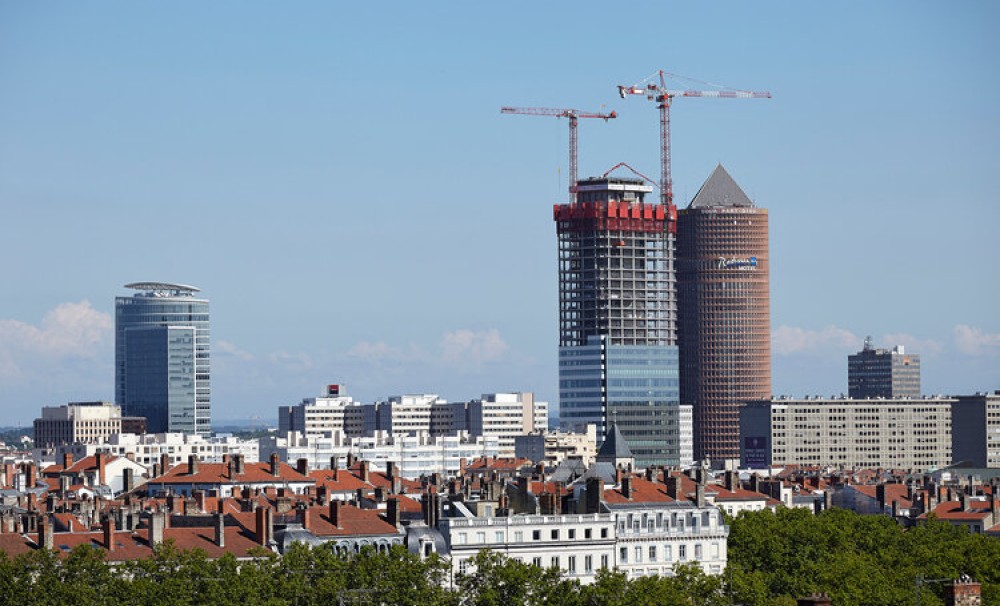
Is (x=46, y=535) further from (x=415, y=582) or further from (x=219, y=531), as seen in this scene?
(x=415, y=582)

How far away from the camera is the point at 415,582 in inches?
5448

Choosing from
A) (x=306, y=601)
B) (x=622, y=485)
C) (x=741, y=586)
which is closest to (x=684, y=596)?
(x=741, y=586)

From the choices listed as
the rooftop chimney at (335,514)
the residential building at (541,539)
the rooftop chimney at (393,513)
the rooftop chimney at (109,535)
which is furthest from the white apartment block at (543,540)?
the rooftop chimney at (109,535)

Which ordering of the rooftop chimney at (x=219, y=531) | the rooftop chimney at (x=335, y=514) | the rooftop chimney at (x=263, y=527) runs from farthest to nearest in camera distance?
the rooftop chimney at (x=335, y=514) → the rooftop chimney at (x=263, y=527) → the rooftop chimney at (x=219, y=531)

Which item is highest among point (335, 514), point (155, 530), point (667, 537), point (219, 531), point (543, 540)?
point (335, 514)

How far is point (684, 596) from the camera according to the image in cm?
14088

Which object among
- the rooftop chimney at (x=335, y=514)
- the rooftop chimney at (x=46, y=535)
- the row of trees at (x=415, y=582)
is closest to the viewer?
the row of trees at (x=415, y=582)

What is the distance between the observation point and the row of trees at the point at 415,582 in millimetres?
130125

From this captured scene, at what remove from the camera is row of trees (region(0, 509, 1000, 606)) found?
130m

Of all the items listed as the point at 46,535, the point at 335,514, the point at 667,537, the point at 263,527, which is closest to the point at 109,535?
the point at 46,535

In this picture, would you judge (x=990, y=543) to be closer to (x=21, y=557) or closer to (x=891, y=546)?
(x=891, y=546)

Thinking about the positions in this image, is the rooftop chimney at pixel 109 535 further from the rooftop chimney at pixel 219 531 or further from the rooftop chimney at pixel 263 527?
the rooftop chimney at pixel 263 527

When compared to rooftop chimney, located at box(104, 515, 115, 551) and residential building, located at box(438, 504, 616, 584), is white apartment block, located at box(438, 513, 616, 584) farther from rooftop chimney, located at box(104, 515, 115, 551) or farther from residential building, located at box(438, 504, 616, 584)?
rooftop chimney, located at box(104, 515, 115, 551)

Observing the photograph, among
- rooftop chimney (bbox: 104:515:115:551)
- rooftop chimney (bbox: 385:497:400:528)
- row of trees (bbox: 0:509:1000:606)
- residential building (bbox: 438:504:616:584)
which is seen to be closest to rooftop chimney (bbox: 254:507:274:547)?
row of trees (bbox: 0:509:1000:606)
